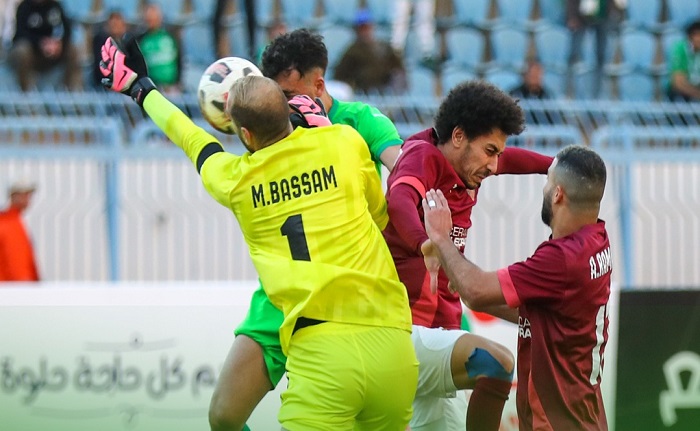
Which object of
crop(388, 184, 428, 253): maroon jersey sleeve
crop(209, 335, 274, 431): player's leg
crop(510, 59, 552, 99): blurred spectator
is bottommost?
crop(209, 335, 274, 431): player's leg

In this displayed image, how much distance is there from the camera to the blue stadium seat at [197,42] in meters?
12.5

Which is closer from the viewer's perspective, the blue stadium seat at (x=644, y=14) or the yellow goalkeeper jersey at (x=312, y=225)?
the yellow goalkeeper jersey at (x=312, y=225)

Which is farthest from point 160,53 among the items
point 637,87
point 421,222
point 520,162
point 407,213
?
point 407,213

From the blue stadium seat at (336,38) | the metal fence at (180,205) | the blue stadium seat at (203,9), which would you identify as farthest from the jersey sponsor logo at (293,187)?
the blue stadium seat at (203,9)

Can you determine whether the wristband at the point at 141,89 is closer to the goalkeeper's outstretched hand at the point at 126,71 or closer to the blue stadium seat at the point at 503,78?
the goalkeeper's outstretched hand at the point at 126,71

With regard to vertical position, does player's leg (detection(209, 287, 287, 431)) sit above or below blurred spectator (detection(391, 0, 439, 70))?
below

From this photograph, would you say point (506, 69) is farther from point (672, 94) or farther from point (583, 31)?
point (672, 94)

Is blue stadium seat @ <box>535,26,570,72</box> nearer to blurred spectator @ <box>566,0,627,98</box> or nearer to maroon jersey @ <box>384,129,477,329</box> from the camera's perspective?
blurred spectator @ <box>566,0,627,98</box>

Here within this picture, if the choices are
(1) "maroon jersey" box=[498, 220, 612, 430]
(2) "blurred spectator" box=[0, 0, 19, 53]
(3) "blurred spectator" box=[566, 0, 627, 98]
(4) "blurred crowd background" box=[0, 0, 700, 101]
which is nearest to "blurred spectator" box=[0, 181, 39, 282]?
(4) "blurred crowd background" box=[0, 0, 700, 101]

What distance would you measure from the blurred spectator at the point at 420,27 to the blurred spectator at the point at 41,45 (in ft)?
11.4

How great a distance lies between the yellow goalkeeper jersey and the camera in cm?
449

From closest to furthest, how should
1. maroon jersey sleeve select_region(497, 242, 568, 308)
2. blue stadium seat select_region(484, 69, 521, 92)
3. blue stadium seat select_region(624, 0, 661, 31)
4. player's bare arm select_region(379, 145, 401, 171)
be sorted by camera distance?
1. maroon jersey sleeve select_region(497, 242, 568, 308)
2. player's bare arm select_region(379, 145, 401, 171)
3. blue stadium seat select_region(484, 69, 521, 92)
4. blue stadium seat select_region(624, 0, 661, 31)

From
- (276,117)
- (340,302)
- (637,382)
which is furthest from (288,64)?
(637,382)

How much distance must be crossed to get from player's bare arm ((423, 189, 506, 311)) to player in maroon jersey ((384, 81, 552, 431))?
0.24 meters
